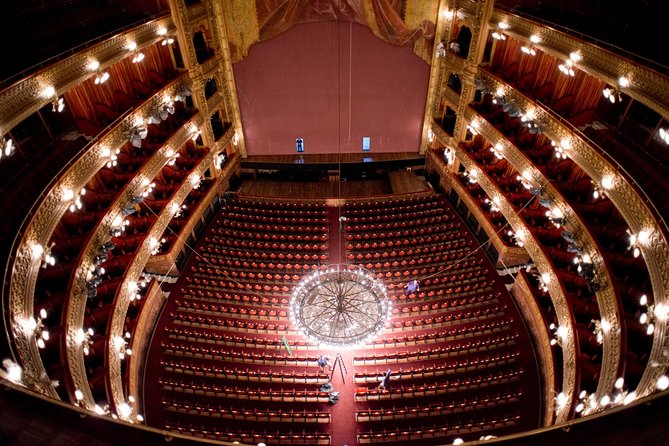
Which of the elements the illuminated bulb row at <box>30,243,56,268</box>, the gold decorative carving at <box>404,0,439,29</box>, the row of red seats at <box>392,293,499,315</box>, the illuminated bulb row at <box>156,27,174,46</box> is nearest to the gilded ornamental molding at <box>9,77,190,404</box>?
the illuminated bulb row at <box>30,243,56,268</box>

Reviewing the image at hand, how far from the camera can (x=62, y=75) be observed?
342 inches

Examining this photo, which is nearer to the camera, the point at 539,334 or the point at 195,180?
the point at 539,334

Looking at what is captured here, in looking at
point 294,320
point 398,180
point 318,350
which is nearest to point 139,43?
point 294,320

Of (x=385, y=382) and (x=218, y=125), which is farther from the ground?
(x=218, y=125)

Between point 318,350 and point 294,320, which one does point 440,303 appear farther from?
point 294,320

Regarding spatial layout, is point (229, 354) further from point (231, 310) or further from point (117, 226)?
point (117, 226)

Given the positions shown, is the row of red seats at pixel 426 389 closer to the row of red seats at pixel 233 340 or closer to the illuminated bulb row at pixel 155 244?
the row of red seats at pixel 233 340

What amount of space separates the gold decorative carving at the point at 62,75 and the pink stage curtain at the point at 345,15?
12.1 feet

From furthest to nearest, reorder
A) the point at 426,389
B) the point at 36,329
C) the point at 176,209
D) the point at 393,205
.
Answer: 1. the point at 393,205
2. the point at 176,209
3. the point at 426,389
4. the point at 36,329

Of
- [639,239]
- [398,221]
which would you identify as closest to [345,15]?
[398,221]

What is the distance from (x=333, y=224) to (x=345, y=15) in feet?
23.2

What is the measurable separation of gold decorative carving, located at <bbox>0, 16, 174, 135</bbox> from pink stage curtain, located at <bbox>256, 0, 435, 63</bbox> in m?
3.68

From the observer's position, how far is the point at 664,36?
9328 mm

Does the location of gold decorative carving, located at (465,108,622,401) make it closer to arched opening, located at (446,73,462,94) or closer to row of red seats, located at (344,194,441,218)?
arched opening, located at (446,73,462,94)
